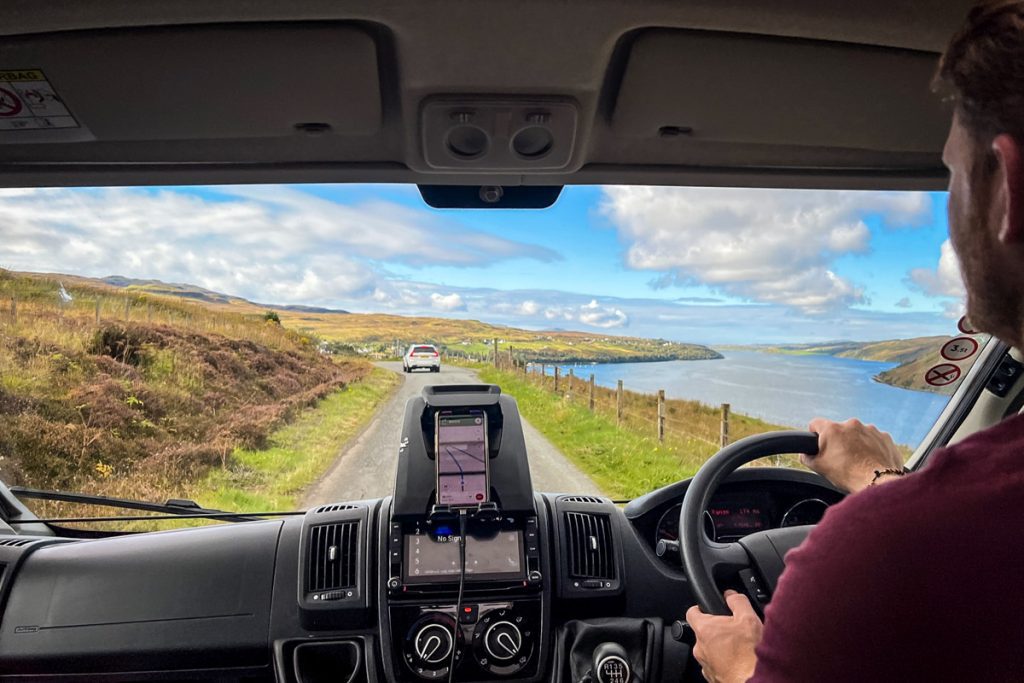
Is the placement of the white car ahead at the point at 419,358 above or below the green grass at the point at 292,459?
above

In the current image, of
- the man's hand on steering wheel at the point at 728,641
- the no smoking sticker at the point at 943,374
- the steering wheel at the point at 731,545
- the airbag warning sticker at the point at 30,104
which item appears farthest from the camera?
the no smoking sticker at the point at 943,374

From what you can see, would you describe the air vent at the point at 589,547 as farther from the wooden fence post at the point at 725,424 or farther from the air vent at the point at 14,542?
the air vent at the point at 14,542

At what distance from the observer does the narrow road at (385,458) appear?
2655 mm

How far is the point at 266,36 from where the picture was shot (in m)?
2.13

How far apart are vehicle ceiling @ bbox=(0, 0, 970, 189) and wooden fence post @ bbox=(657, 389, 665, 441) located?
33.6 inches

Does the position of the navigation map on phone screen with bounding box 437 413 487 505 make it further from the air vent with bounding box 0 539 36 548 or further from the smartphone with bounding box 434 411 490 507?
the air vent with bounding box 0 539 36 548

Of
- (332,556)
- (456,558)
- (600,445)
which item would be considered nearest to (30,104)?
(332,556)

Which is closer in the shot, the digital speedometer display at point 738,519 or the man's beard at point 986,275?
the man's beard at point 986,275

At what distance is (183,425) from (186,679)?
862mm

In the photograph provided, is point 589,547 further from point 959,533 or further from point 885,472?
point 959,533

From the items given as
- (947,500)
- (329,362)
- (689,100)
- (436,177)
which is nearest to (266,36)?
(436,177)

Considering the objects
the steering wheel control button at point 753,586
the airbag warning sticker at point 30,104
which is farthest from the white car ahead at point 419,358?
the airbag warning sticker at point 30,104

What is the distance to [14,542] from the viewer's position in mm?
2617

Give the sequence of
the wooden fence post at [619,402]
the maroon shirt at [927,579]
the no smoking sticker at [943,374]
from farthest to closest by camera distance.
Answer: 1. the wooden fence post at [619,402]
2. the no smoking sticker at [943,374]
3. the maroon shirt at [927,579]
